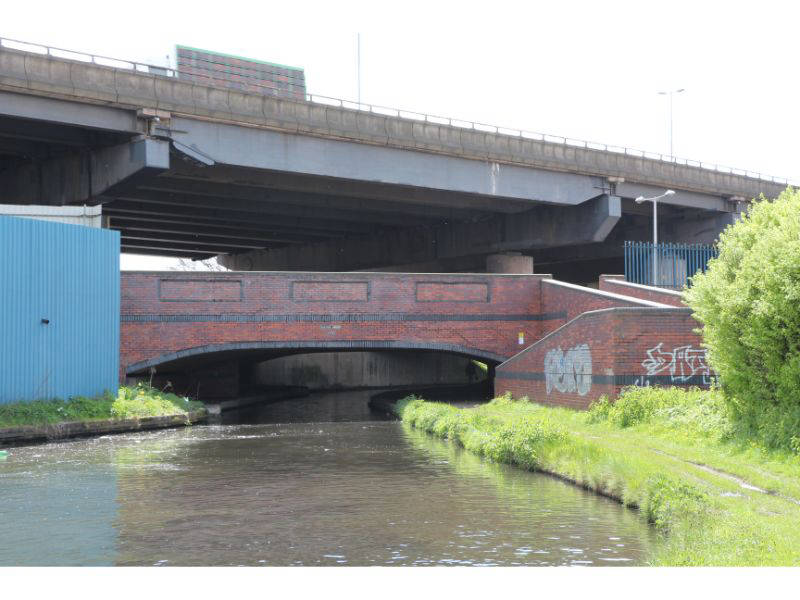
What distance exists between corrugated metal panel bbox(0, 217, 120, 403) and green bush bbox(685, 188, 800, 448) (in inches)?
660

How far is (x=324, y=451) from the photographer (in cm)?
2069

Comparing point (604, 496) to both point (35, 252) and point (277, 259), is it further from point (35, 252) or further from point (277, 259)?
point (277, 259)

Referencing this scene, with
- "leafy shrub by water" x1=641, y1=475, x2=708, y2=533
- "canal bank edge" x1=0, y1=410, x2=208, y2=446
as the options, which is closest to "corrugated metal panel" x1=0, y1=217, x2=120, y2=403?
"canal bank edge" x1=0, y1=410, x2=208, y2=446

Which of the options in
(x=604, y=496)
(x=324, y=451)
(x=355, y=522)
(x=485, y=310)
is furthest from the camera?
(x=485, y=310)

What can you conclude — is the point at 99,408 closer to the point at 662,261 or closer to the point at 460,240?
the point at 662,261

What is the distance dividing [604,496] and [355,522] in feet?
13.6

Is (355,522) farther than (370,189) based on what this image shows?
No

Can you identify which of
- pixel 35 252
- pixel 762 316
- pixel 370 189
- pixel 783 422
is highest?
pixel 370 189

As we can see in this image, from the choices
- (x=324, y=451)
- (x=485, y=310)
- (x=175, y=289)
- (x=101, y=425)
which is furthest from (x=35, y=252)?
(x=485, y=310)

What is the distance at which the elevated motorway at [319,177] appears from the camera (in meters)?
31.0

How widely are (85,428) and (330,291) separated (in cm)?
1063

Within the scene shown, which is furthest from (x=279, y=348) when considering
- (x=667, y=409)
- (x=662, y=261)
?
(x=667, y=409)

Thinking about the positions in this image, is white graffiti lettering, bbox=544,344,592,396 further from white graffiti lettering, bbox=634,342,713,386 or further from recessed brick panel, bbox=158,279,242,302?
recessed brick panel, bbox=158,279,242,302

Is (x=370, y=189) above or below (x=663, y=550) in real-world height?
above
